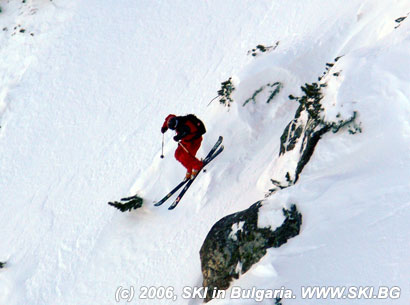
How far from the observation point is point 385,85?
7398 millimetres

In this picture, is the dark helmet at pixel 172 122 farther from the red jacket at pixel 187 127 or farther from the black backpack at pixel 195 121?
the black backpack at pixel 195 121

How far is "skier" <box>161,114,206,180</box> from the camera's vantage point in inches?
364

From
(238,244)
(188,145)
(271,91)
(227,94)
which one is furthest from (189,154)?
(238,244)

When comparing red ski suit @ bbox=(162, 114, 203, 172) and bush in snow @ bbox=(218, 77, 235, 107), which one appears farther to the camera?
bush in snow @ bbox=(218, 77, 235, 107)

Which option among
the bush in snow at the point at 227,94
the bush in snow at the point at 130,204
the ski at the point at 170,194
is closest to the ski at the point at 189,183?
the ski at the point at 170,194

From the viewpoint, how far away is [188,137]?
31.6ft

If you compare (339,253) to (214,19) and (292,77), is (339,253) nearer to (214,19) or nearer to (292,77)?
(292,77)

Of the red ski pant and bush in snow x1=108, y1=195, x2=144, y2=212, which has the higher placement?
the red ski pant

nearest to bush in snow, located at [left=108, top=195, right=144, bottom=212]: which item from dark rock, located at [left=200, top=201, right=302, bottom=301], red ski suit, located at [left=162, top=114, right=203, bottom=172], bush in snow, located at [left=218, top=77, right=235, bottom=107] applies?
red ski suit, located at [left=162, top=114, right=203, bottom=172]

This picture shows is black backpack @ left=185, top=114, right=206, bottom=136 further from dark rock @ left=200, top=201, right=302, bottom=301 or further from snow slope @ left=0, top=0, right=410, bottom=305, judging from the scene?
dark rock @ left=200, top=201, right=302, bottom=301

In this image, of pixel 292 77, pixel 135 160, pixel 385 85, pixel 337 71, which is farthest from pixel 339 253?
pixel 135 160

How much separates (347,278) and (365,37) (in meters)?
6.29

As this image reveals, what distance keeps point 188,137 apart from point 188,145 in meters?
0.22

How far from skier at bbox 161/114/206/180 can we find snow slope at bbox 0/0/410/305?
0.45 meters
